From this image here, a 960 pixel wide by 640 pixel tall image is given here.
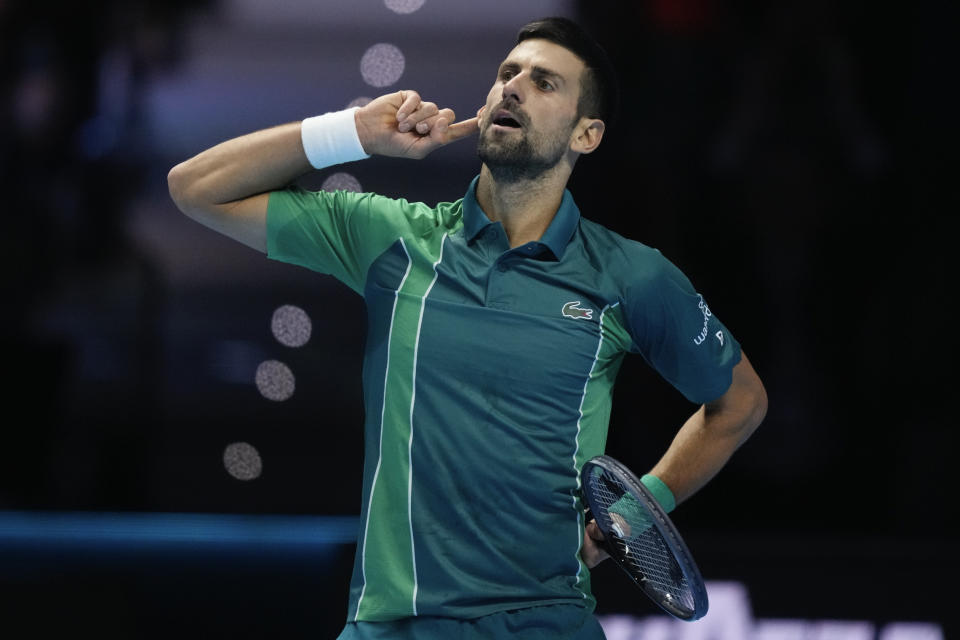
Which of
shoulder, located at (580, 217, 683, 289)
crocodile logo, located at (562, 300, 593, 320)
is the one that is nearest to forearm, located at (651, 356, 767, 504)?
shoulder, located at (580, 217, 683, 289)

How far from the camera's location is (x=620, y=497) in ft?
8.48

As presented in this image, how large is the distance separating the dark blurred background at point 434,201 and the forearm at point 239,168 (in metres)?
1.87

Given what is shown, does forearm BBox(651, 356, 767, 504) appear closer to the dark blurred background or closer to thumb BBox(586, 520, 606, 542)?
thumb BBox(586, 520, 606, 542)

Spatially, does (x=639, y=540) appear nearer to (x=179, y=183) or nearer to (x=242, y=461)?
(x=179, y=183)

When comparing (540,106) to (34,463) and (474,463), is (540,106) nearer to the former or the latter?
(474,463)

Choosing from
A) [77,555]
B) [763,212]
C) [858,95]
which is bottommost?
[77,555]

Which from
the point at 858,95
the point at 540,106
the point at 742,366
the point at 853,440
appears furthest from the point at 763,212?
the point at 540,106

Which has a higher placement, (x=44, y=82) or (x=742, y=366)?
(x=44, y=82)

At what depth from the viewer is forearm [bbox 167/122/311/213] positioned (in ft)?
8.38

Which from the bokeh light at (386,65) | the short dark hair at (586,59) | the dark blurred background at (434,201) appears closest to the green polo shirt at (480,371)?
the short dark hair at (586,59)

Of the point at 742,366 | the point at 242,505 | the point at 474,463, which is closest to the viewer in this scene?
the point at 474,463

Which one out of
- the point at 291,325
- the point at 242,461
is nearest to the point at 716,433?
the point at 291,325

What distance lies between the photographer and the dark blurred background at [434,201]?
446 cm

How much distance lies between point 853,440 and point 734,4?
1747 millimetres
